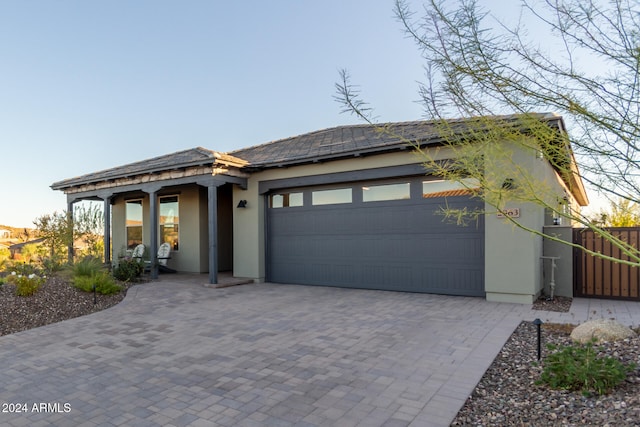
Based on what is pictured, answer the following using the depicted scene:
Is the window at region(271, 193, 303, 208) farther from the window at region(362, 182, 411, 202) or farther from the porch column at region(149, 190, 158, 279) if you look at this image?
the porch column at region(149, 190, 158, 279)

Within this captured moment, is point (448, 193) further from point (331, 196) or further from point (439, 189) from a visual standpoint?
point (331, 196)

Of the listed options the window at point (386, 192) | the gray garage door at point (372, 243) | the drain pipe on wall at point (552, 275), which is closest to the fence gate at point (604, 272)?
the drain pipe on wall at point (552, 275)

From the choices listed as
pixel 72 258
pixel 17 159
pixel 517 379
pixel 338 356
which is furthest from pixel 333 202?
pixel 17 159

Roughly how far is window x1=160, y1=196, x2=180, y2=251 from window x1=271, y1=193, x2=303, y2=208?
15.2ft

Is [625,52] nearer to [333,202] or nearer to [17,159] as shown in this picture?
[333,202]

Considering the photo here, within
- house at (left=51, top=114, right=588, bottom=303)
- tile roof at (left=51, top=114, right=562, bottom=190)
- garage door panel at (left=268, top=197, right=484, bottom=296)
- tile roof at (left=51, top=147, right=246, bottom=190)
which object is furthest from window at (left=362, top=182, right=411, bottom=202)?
tile roof at (left=51, top=147, right=246, bottom=190)

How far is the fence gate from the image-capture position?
291 inches

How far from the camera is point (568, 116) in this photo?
2939mm

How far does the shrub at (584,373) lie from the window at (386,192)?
5486mm

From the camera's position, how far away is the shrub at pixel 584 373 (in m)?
2.98

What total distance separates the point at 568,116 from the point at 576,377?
2.07 metres

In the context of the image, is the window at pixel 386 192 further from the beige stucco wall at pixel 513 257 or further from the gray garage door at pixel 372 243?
the beige stucco wall at pixel 513 257

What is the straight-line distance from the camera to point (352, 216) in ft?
30.5

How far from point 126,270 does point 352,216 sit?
20.3ft
